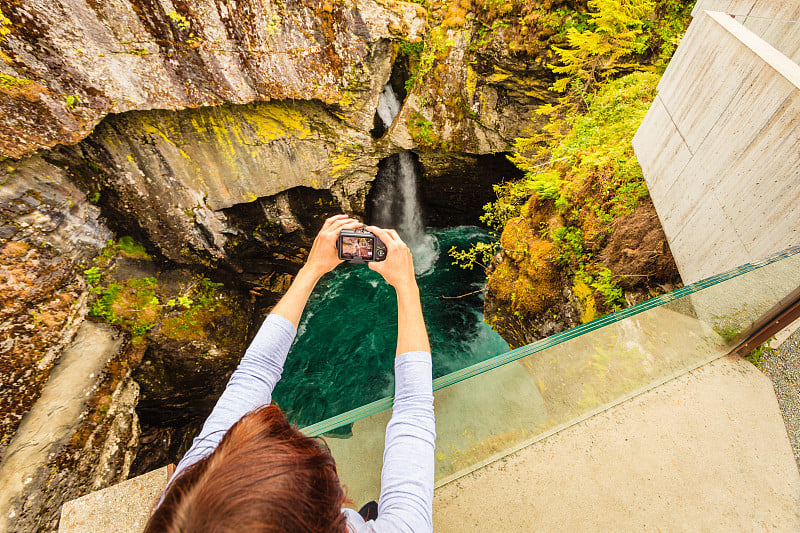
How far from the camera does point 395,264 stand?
166 centimetres

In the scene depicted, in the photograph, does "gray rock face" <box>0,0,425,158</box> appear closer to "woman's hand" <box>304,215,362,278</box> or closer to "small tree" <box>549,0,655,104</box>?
"small tree" <box>549,0,655,104</box>

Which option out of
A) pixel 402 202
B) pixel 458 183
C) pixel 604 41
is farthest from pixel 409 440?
pixel 402 202

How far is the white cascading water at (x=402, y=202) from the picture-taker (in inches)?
350

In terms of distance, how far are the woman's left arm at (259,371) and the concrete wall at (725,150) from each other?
3.57 metres

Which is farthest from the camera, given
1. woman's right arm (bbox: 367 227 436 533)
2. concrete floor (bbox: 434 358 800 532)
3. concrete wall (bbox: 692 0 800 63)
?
concrete wall (bbox: 692 0 800 63)

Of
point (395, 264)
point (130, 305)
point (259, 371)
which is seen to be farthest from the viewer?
point (130, 305)

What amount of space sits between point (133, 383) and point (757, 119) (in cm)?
1066

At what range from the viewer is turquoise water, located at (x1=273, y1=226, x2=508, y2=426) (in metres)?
7.58

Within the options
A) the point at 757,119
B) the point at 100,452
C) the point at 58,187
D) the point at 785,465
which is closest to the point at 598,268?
the point at 757,119

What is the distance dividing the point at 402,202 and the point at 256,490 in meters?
10.5

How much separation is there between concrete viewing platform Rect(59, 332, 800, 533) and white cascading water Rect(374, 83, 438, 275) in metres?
8.20

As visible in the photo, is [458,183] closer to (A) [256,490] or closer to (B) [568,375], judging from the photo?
(B) [568,375]

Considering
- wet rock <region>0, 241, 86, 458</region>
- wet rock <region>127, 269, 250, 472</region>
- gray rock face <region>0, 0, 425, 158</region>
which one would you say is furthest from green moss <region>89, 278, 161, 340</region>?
gray rock face <region>0, 0, 425, 158</region>

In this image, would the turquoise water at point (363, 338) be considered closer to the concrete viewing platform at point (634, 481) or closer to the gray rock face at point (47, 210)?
the gray rock face at point (47, 210)
